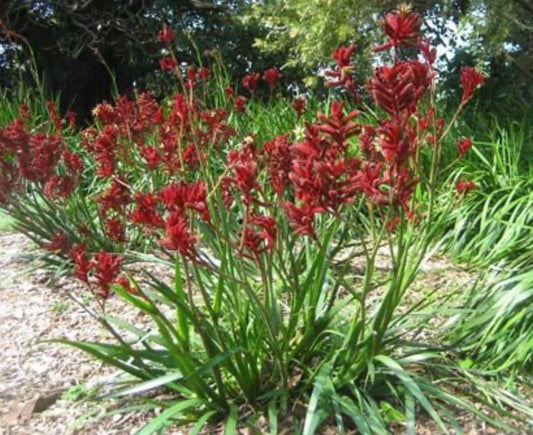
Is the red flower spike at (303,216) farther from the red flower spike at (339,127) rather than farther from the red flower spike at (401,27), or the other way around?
the red flower spike at (401,27)

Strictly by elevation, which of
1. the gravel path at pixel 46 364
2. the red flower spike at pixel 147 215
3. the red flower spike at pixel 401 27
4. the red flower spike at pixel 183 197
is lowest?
the gravel path at pixel 46 364

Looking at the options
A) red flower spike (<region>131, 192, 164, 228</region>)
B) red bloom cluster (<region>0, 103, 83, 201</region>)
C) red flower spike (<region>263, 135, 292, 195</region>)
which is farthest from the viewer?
red bloom cluster (<region>0, 103, 83, 201</region>)

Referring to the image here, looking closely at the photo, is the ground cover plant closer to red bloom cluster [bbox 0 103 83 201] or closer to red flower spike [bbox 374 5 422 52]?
red flower spike [bbox 374 5 422 52]

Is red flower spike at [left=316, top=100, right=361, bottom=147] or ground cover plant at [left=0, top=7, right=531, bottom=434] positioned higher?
red flower spike at [left=316, top=100, right=361, bottom=147]

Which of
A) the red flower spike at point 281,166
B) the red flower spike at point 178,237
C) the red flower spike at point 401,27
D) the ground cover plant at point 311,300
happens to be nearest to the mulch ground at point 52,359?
the ground cover plant at point 311,300

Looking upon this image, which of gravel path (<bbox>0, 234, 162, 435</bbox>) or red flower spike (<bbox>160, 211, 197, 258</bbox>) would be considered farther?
gravel path (<bbox>0, 234, 162, 435</bbox>)

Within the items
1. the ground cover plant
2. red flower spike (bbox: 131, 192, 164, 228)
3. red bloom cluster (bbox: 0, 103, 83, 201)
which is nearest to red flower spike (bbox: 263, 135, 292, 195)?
the ground cover plant

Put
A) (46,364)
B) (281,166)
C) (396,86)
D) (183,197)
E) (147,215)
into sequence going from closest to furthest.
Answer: (396,86) → (183,197) → (147,215) → (281,166) → (46,364)

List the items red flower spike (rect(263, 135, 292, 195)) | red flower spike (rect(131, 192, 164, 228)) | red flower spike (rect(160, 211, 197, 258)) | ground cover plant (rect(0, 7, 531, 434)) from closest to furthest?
red flower spike (rect(160, 211, 197, 258)), ground cover plant (rect(0, 7, 531, 434)), red flower spike (rect(131, 192, 164, 228)), red flower spike (rect(263, 135, 292, 195))

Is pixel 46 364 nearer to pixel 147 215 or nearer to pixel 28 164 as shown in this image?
pixel 28 164

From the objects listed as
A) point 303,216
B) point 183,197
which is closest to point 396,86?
point 303,216

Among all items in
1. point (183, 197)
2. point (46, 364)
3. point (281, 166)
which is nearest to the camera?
point (183, 197)

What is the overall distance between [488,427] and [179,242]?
1310mm

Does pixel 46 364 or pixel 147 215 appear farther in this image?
pixel 46 364
